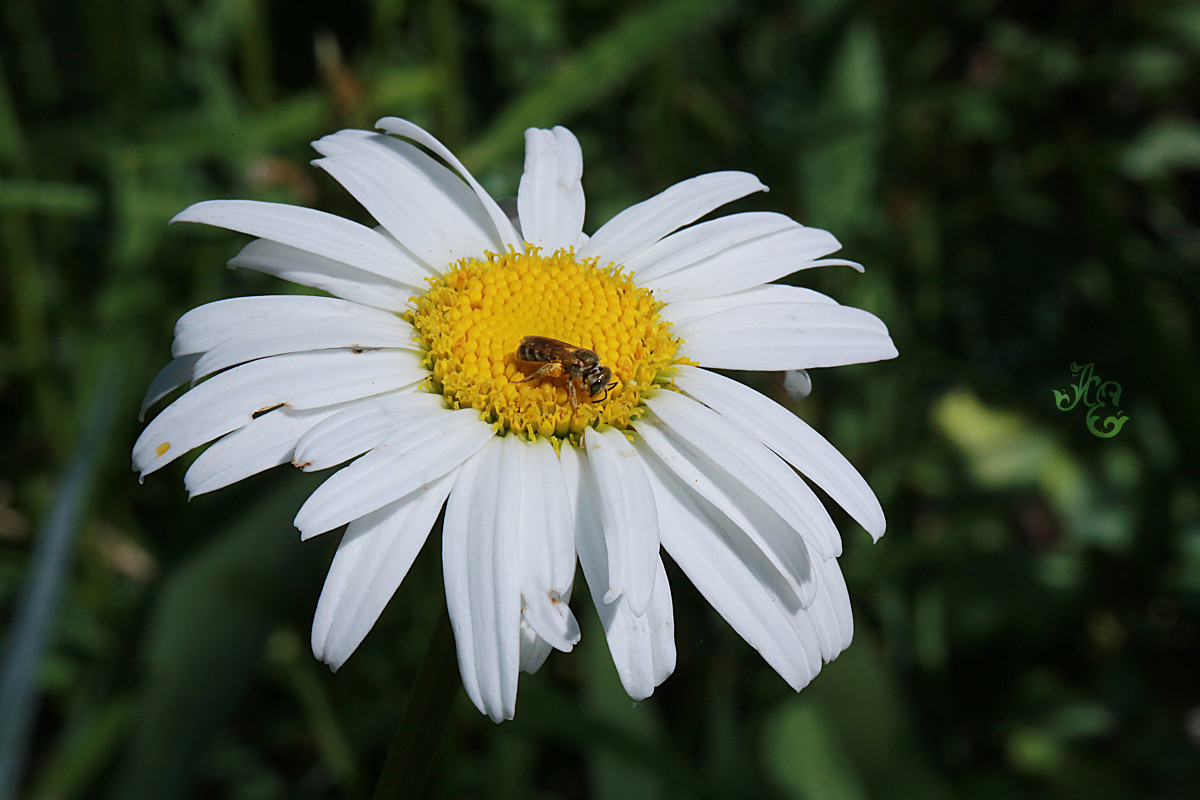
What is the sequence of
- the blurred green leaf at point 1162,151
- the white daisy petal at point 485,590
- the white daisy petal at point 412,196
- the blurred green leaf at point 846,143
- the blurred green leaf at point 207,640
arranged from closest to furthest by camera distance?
1. the white daisy petal at point 485,590
2. the white daisy petal at point 412,196
3. the blurred green leaf at point 207,640
4. the blurred green leaf at point 846,143
5. the blurred green leaf at point 1162,151

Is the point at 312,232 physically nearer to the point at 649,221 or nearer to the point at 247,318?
the point at 247,318

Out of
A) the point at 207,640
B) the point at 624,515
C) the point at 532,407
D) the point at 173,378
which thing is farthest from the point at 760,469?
the point at 207,640

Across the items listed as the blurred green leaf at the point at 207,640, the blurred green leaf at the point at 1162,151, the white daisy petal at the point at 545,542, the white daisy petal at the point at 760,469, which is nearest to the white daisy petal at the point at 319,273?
the white daisy petal at the point at 545,542

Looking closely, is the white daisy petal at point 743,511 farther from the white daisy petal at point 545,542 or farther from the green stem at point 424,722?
the green stem at point 424,722

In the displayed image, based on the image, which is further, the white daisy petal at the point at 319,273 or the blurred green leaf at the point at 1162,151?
the blurred green leaf at the point at 1162,151

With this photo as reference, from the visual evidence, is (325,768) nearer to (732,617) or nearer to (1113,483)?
(732,617)

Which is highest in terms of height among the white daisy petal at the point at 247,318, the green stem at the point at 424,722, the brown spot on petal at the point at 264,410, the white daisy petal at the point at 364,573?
the white daisy petal at the point at 247,318

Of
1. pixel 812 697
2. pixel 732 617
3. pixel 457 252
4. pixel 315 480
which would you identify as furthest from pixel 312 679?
pixel 732 617
